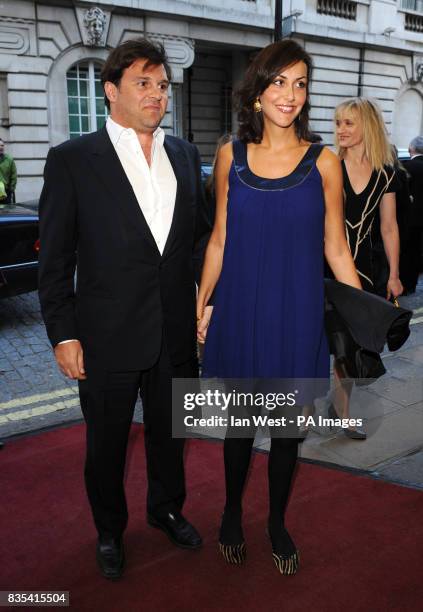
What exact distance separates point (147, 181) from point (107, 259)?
34cm

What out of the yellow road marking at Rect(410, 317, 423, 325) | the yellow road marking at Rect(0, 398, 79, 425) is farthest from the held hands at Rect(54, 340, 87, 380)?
the yellow road marking at Rect(410, 317, 423, 325)

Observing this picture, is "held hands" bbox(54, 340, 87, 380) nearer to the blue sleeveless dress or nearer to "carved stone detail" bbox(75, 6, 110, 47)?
the blue sleeveless dress

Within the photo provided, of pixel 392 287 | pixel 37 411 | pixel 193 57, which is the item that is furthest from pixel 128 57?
pixel 193 57

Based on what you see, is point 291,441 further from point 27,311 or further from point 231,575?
point 27,311

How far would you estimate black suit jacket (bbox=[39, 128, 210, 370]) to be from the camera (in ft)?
6.64

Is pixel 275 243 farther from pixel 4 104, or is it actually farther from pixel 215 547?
pixel 4 104

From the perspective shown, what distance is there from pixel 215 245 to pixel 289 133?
1.75 feet

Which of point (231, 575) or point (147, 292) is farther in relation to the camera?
point (231, 575)

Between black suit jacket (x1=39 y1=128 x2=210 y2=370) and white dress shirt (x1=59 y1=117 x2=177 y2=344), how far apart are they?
3 cm

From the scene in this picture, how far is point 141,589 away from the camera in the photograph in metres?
2.28

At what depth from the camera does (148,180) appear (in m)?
2.13

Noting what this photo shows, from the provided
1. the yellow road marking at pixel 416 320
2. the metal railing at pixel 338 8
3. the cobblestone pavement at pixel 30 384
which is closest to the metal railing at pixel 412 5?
the metal railing at pixel 338 8

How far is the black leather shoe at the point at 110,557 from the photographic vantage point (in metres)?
2.33

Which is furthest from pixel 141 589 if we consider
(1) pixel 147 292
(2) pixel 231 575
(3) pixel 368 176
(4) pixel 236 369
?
(3) pixel 368 176
